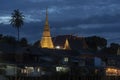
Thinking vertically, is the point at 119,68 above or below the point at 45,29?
below

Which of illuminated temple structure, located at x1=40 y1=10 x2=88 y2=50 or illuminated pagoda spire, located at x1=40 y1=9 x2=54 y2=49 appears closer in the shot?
illuminated temple structure, located at x1=40 y1=10 x2=88 y2=50

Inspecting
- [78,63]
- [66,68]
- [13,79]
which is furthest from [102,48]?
[13,79]

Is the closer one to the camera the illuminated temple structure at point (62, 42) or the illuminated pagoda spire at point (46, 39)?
Answer: the illuminated temple structure at point (62, 42)

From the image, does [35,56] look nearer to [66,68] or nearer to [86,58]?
[66,68]

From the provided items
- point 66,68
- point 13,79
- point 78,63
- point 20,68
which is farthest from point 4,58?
point 13,79

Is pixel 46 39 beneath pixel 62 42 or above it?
above

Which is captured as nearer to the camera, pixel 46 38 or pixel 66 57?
pixel 66 57

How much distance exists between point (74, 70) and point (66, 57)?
15.8 m

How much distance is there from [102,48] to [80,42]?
2447 cm

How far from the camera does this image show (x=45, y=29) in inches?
5940

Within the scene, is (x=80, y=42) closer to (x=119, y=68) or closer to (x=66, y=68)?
(x=119, y=68)

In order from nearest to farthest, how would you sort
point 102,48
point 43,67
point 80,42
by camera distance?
1. point 43,67
2. point 80,42
3. point 102,48

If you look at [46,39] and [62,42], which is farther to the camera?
[62,42]

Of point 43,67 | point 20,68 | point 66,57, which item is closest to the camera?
point 20,68
